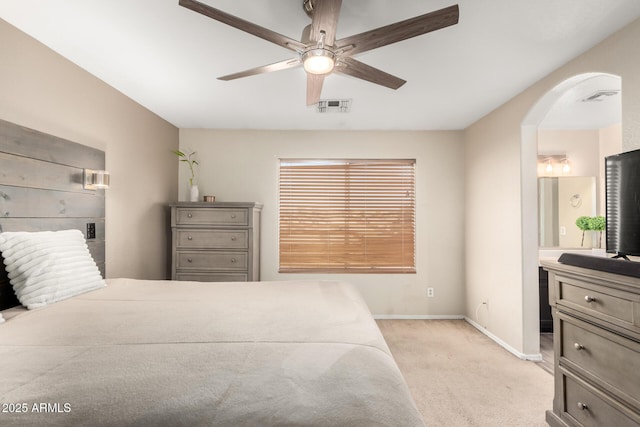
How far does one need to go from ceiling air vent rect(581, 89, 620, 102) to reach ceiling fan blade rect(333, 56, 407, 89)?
244cm

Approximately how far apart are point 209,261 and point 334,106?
2185mm

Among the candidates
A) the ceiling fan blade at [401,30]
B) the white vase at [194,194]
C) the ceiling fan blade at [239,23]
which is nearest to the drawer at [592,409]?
the ceiling fan blade at [401,30]

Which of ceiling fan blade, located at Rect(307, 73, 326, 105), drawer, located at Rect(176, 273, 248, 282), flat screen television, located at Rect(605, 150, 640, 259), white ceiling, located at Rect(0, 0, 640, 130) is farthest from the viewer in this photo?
drawer, located at Rect(176, 273, 248, 282)

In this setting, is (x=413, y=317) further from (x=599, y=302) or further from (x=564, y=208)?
(x=599, y=302)

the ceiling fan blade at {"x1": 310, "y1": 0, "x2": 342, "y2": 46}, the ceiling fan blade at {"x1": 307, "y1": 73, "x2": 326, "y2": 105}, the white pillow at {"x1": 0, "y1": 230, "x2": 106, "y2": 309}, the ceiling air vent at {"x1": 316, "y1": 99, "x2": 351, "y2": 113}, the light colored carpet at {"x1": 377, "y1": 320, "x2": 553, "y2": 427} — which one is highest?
the ceiling air vent at {"x1": 316, "y1": 99, "x2": 351, "y2": 113}

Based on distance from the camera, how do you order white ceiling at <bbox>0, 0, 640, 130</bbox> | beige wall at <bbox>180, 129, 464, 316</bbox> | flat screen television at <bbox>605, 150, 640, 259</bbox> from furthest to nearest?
beige wall at <bbox>180, 129, 464, 316</bbox> → white ceiling at <bbox>0, 0, 640, 130</bbox> → flat screen television at <bbox>605, 150, 640, 259</bbox>

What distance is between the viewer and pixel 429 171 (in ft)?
14.9

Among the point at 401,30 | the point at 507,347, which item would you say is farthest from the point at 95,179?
the point at 507,347

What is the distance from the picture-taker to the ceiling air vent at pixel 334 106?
3473mm

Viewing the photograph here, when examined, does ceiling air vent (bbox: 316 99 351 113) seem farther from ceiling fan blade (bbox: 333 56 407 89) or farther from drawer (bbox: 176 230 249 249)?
drawer (bbox: 176 230 249 249)

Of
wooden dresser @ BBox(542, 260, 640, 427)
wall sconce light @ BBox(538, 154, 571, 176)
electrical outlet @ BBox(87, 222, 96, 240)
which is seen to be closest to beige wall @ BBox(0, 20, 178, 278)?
electrical outlet @ BBox(87, 222, 96, 240)

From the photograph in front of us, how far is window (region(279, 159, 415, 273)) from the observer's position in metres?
4.57

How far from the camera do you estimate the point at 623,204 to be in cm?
187

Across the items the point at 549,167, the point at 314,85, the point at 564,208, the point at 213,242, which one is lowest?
the point at 213,242
